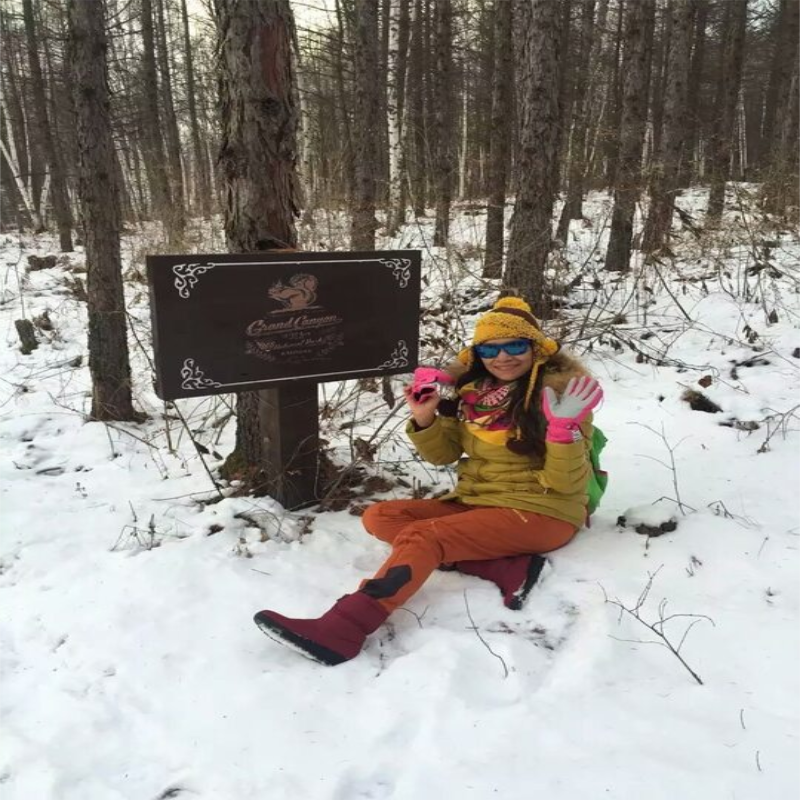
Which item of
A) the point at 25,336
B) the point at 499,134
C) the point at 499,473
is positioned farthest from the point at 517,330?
the point at 499,134

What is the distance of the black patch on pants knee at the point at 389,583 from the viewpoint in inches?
95.5

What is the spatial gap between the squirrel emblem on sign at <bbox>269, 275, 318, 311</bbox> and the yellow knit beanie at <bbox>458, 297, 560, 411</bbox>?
32.8 inches

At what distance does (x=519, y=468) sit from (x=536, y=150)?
384cm

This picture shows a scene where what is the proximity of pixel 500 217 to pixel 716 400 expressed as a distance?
5.13m

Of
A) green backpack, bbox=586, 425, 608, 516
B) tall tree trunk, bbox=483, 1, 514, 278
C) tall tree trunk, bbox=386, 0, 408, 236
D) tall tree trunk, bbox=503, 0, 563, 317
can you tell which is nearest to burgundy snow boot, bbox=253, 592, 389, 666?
green backpack, bbox=586, 425, 608, 516

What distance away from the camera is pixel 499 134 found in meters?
8.71

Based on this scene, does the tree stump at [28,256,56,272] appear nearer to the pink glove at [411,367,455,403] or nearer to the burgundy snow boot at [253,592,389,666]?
the pink glove at [411,367,455,403]

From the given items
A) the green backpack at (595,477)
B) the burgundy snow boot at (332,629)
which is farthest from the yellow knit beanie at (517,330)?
the burgundy snow boot at (332,629)

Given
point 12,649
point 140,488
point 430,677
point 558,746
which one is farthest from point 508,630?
point 140,488

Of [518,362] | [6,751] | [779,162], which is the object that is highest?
[779,162]

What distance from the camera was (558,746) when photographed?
1.87 meters

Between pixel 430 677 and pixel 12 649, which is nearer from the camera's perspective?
pixel 430 677

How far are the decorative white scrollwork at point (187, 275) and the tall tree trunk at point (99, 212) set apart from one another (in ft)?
8.07

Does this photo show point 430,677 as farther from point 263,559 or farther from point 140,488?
point 140,488
